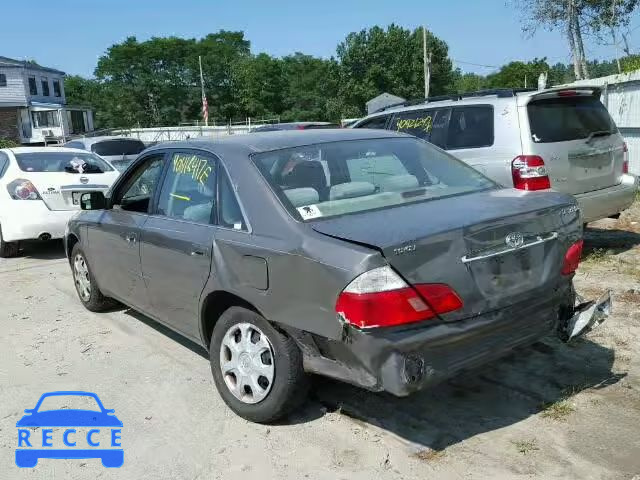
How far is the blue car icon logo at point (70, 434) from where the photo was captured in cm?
333

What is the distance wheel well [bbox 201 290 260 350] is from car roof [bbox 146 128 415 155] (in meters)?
0.86

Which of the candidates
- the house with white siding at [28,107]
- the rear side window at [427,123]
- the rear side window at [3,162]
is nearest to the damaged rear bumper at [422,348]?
the rear side window at [427,123]

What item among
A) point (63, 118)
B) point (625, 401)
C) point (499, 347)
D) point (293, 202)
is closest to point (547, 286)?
point (499, 347)

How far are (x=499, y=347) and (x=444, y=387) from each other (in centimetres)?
88

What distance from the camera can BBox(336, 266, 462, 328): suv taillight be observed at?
2725 millimetres

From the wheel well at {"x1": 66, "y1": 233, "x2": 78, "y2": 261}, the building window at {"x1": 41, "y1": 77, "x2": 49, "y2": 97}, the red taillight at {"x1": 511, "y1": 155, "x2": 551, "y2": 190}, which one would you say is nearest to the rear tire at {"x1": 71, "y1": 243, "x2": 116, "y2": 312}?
the wheel well at {"x1": 66, "y1": 233, "x2": 78, "y2": 261}

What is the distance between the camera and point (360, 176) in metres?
3.78

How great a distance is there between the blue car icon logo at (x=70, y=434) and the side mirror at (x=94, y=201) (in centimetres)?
167

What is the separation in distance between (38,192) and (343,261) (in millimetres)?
6406

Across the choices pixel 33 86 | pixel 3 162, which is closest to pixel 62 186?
pixel 3 162

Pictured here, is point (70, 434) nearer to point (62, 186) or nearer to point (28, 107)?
point (62, 186)

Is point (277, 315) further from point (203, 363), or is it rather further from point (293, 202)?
point (203, 363)

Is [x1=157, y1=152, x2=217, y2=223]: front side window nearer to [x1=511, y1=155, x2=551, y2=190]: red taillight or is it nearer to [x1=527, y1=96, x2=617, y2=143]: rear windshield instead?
[x1=511, y1=155, x2=551, y2=190]: red taillight

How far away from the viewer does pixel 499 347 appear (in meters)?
3.06
